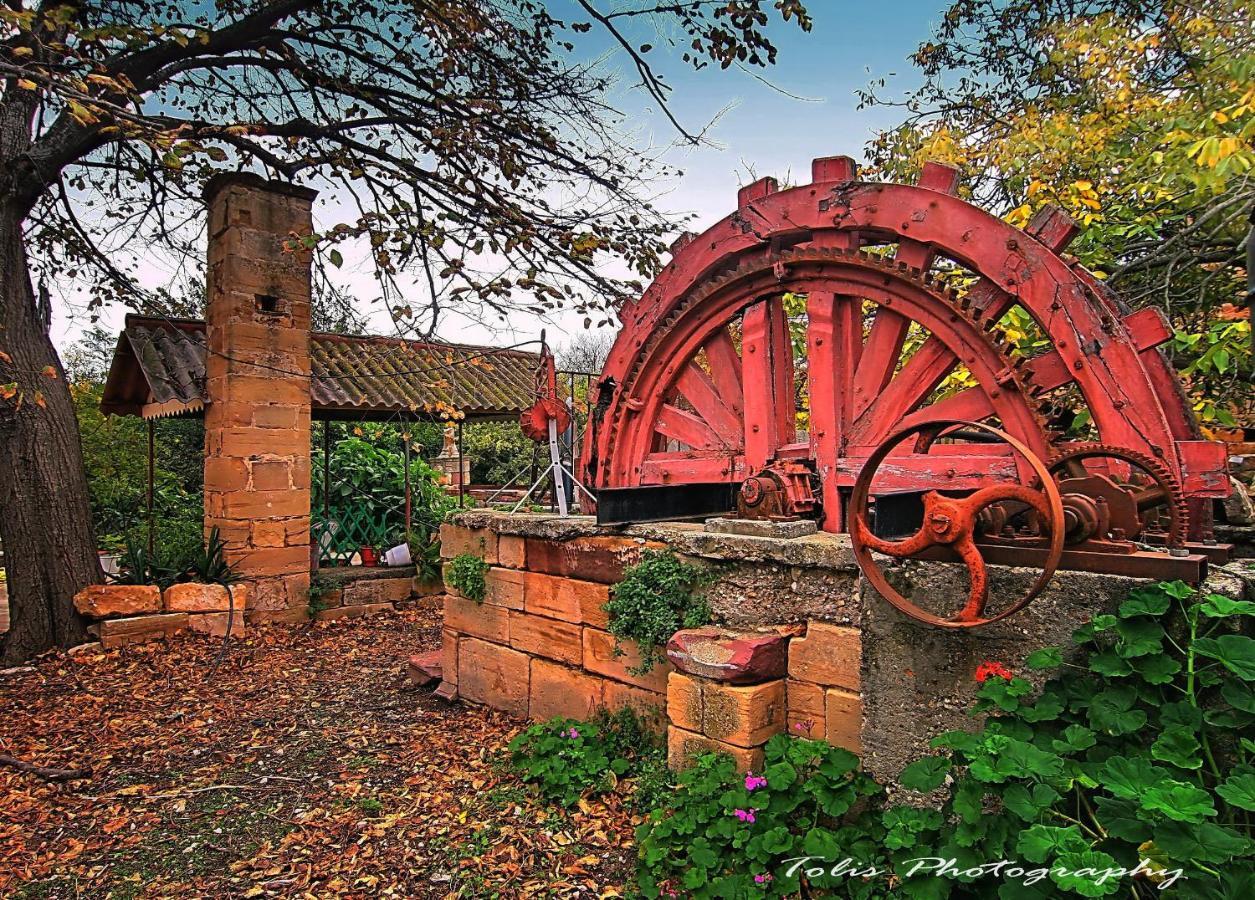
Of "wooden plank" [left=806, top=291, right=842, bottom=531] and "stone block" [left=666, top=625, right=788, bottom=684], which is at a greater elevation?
"wooden plank" [left=806, top=291, right=842, bottom=531]

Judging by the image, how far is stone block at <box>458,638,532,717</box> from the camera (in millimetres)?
5016

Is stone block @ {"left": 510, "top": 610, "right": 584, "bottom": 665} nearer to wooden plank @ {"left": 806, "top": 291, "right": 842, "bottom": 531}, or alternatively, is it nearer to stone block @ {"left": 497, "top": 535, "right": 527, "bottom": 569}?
stone block @ {"left": 497, "top": 535, "right": 527, "bottom": 569}

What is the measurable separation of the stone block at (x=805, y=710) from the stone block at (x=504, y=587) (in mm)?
2135

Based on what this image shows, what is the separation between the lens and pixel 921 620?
2.31 metres

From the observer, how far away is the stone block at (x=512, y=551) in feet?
16.4

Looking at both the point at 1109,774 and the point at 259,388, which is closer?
the point at 1109,774

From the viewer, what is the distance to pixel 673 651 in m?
3.54

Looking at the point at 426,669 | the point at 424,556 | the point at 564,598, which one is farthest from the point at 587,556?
the point at 424,556

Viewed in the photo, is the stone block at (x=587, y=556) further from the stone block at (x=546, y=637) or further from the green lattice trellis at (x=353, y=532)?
the green lattice trellis at (x=353, y=532)

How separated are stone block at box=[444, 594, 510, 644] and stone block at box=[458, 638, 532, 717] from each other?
0.07 metres

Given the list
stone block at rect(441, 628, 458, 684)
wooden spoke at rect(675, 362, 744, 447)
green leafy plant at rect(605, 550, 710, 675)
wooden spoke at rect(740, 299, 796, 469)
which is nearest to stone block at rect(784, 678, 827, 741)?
green leafy plant at rect(605, 550, 710, 675)

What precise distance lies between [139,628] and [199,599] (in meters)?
0.53

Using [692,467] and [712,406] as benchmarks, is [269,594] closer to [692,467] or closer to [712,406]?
[692,467]

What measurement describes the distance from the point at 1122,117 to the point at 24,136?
31.0ft
